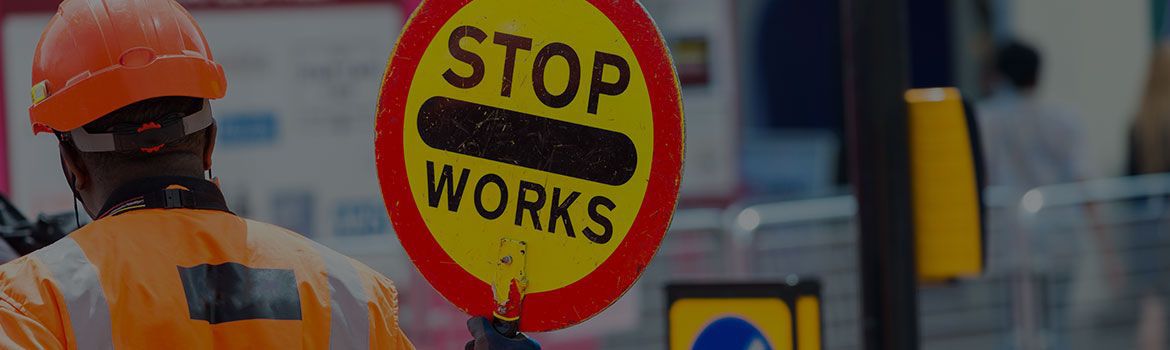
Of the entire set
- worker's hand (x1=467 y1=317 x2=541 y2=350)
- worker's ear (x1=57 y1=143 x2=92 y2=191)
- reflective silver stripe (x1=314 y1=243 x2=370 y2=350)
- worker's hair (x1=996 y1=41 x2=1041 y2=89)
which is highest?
worker's hair (x1=996 y1=41 x2=1041 y2=89)

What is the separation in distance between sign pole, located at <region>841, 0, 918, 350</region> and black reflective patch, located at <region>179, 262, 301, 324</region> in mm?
2280

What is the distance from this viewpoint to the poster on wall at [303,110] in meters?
8.48

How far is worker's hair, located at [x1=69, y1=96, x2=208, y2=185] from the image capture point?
8.60ft

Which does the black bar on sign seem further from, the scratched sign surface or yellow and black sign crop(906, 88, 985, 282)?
yellow and black sign crop(906, 88, 985, 282)

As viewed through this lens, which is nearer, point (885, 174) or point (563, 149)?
point (563, 149)

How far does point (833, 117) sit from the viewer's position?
1362cm

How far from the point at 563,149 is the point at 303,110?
612 cm

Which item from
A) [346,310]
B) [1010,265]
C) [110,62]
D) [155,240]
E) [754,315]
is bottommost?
[1010,265]

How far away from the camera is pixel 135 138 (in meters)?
2.61

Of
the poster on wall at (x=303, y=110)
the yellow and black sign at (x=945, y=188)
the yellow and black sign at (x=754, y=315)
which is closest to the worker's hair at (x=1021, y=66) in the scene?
the poster on wall at (x=303, y=110)

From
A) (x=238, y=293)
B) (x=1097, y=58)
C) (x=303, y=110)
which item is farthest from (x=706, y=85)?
(x=238, y=293)

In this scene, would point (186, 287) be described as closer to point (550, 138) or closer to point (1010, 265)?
point (550, 138)

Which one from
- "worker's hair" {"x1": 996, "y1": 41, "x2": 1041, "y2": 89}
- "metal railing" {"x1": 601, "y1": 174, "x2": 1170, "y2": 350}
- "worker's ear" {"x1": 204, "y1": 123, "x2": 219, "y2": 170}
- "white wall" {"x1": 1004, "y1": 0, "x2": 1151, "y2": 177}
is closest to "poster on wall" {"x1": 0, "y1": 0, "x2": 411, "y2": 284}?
"metal railing" {"x1": 601, "y1": 174, "x2": 1170, "y2": 350}

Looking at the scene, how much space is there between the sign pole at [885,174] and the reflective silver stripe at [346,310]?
219 centimetres
